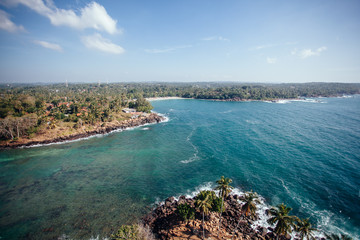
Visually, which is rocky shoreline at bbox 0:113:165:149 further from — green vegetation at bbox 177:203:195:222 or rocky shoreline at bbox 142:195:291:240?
green vegetation at bbox 177:203:195:222

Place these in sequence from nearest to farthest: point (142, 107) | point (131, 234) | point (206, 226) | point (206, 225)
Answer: point (131, 234) → point (206, 226) → point (206, 225) → point (142, 107)

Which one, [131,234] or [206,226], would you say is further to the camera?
[206,226]

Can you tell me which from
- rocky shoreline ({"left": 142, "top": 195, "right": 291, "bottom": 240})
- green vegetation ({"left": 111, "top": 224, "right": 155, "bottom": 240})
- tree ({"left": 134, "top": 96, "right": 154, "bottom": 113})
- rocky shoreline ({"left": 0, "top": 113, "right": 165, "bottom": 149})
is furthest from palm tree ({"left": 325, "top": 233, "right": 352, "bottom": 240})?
tree ({"left": 134, "top": 96, "right": 154, "bottom": 113})

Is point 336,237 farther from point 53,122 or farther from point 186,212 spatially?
point 53,122

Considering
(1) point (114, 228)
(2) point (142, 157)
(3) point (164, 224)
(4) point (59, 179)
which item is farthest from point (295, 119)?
(4) point (59, 179)

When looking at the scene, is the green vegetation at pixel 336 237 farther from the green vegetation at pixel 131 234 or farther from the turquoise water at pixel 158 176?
the green vegetation at pixel 131 234

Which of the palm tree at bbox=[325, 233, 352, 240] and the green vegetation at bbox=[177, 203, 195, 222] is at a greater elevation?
the green vegetation at bbox=[177, 203, 195, 222]

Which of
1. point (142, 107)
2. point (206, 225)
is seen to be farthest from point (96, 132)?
point (206, 225)
